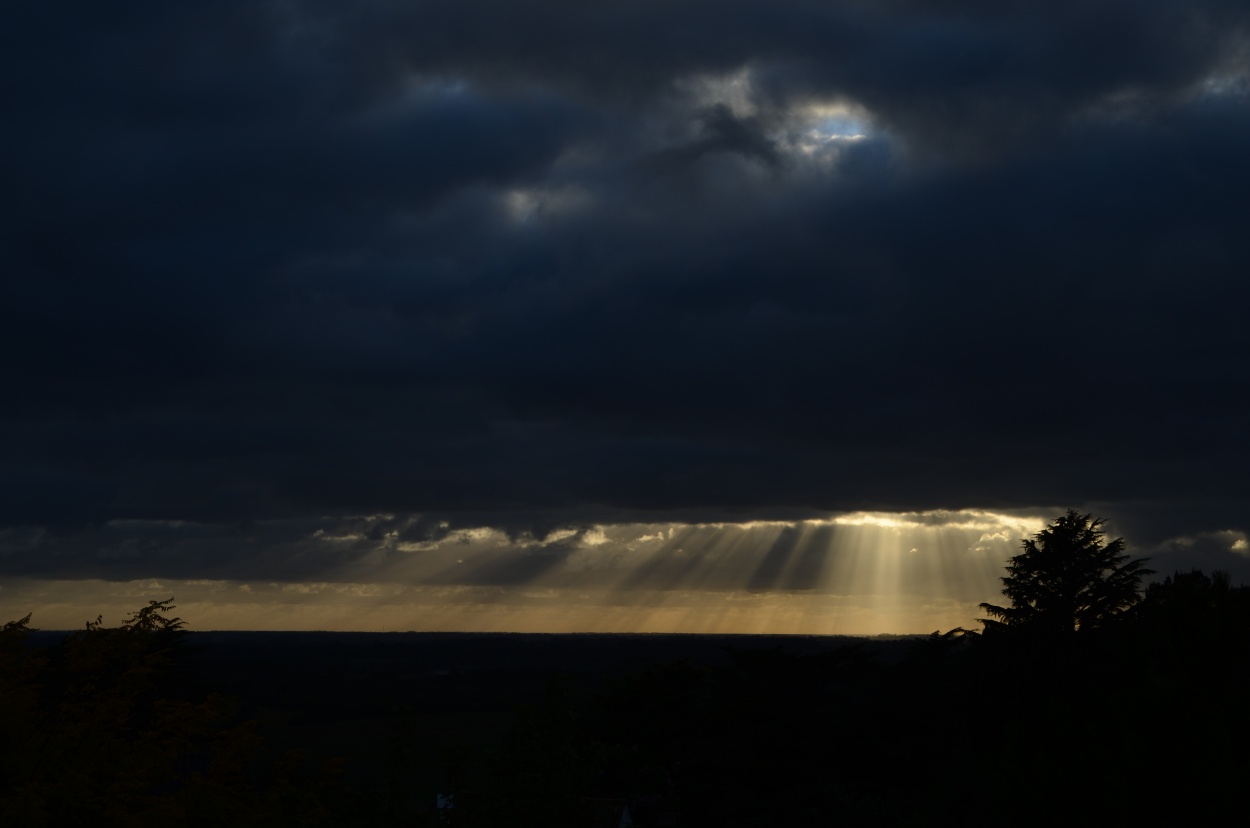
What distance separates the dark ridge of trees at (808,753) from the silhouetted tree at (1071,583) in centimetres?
9

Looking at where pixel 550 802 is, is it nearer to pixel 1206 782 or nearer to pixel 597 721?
pixel 1206 782

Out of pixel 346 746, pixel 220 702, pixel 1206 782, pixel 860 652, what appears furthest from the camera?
pixel 346 746

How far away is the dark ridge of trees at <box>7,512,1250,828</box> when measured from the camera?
24.6 meters

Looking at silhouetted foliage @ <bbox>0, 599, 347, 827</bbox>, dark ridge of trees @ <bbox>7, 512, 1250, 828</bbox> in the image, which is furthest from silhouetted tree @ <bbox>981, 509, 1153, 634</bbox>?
silhouetted foliage @ <bbox>0, 599, 347, 827</bbox>

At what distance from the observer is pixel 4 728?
28.6m

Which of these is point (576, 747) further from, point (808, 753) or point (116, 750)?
point (808, 753)

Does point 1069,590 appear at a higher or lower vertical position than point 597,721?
higher

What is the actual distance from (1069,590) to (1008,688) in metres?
5.27

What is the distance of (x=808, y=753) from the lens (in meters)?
68.8

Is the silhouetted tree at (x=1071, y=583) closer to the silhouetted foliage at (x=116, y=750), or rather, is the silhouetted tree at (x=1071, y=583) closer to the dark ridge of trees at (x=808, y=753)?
the dark ridge of trees at (x=808, y=753)

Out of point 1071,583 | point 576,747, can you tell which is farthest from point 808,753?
point 576,747

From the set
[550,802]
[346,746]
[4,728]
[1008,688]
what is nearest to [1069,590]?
[1008,688]

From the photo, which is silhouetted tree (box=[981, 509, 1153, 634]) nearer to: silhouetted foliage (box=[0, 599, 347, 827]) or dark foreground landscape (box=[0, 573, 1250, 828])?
dark foreground landscape (box=[0, 573, 1250, 828])

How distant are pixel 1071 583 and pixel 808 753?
23.5 metres
